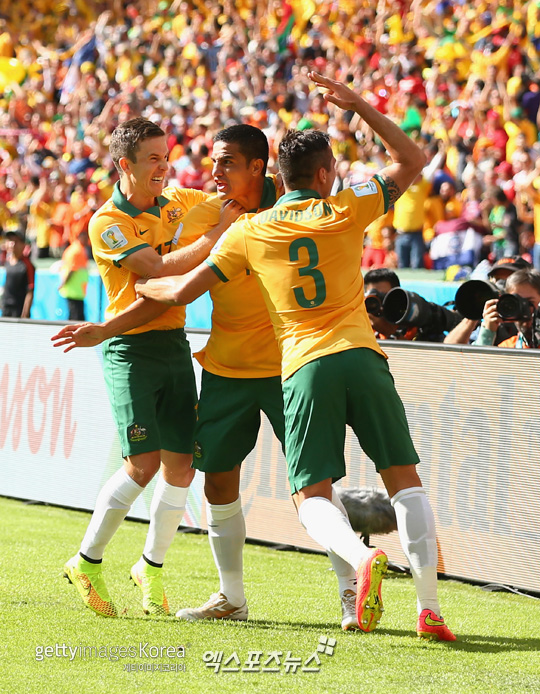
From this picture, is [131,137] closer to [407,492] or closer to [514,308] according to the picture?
[407,492]

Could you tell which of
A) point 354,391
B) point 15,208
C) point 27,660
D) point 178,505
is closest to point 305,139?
point 354,391

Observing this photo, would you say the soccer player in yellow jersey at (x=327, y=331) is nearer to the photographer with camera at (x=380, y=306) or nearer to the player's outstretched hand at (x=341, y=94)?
the player's outstretched hand at (x=341, y=94)

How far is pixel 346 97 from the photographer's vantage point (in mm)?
3994

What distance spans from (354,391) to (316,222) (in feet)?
2.12

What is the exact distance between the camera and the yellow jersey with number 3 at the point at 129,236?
4.43 m

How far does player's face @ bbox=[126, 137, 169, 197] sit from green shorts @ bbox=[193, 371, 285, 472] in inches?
36.2

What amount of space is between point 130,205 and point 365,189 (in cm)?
118

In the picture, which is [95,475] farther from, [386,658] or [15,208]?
[15,208]

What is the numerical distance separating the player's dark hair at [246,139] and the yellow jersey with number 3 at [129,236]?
50 cm

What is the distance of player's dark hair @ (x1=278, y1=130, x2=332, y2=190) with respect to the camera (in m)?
3.92

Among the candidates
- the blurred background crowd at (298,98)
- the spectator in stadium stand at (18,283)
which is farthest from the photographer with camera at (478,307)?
the spectator in stadium stand at (18,283)

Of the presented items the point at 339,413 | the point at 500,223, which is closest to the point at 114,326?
the point at 339,413

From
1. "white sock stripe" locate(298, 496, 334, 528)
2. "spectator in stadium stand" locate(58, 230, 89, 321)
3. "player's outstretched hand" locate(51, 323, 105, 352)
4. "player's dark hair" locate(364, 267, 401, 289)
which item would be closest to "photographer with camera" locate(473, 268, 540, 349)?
"player's dark hair" locate(364, 267, 401, 289)

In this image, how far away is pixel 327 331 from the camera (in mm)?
3910
